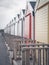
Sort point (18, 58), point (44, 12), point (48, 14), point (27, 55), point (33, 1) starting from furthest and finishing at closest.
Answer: point (33, 1), point (18, 58), point (44, 12), point (48, 14), point (27, 55)

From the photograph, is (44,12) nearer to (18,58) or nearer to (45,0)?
(45,0)

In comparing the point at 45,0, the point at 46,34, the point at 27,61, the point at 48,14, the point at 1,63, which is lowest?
the point at 1,63

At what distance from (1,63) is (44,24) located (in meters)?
4.20

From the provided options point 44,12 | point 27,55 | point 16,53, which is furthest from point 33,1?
point 27,55

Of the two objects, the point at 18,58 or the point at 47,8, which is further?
the point at 18,58

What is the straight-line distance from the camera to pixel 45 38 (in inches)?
354

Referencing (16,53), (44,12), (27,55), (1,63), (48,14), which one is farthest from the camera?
(1,63)

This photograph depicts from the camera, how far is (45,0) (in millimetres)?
8859

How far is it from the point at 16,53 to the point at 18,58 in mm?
777

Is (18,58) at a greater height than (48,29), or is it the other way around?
(48,29)

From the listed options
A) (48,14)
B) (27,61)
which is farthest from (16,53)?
(27,61)

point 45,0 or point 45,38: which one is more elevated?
point 45,0

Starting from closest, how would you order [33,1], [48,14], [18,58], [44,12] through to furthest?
[48,14] → [44,12] → [18,58] → [33,1]

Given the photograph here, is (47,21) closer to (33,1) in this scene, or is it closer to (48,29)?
(48,29)
